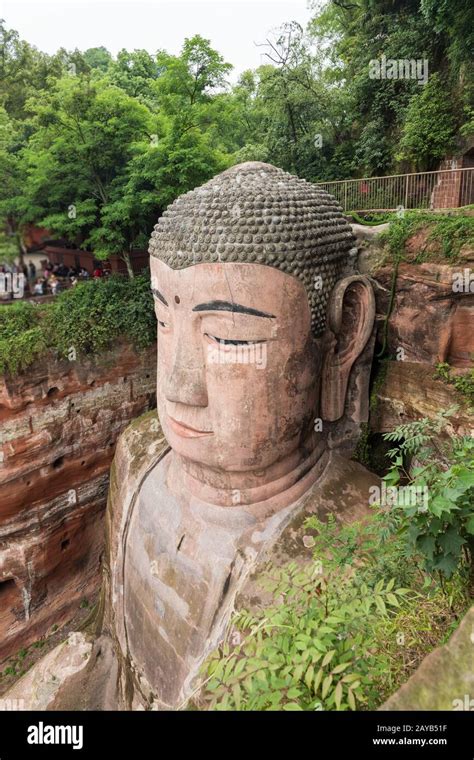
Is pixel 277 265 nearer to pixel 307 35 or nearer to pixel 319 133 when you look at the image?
pixel 319 133

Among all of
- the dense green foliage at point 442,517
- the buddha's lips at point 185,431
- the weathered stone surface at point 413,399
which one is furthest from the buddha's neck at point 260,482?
the dense green foliage at point 442,517

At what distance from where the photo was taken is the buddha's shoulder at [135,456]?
6727 mm

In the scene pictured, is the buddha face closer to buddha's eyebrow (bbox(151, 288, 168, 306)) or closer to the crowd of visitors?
buddha's eyebrow (bbox(151, 288, 168, 306))

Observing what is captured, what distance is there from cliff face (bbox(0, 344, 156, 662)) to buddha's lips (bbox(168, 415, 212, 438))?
19.9 ft

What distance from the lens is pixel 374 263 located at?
19.4 ft

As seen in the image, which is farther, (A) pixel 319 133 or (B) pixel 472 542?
(A) pixel 319 133

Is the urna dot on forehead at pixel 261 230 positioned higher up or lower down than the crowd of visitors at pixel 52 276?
higher up

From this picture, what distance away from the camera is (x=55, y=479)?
10766mm

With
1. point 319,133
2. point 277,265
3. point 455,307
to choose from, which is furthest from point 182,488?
point 319,133

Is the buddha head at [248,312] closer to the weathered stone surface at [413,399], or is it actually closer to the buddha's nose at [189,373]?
the buddha's nose at [189,373]

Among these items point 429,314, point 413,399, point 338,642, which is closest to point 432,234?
point 429,314

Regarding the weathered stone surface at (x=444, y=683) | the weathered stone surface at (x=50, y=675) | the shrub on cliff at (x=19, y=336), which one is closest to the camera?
the weathered stone surface at (x=444, y=683)

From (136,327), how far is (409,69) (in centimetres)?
1031

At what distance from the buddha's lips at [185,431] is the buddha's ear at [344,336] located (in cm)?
154
